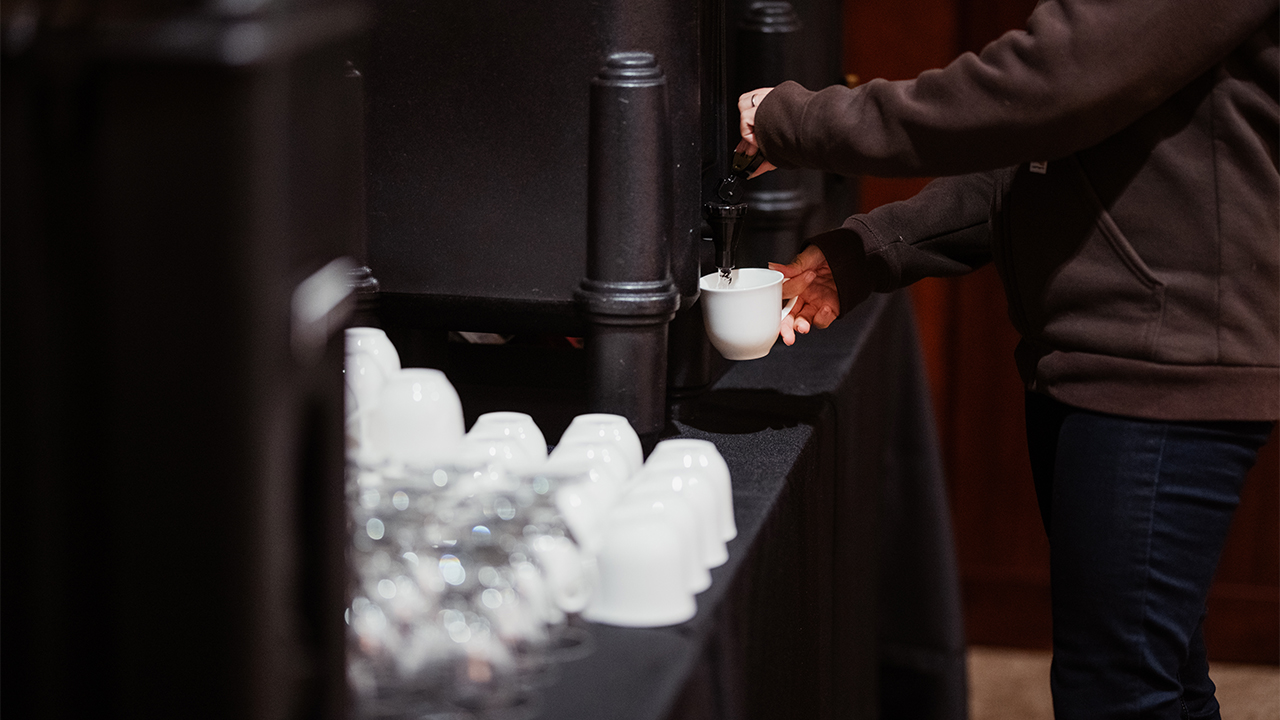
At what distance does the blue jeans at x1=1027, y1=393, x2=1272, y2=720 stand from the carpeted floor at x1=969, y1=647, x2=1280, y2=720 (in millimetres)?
1448

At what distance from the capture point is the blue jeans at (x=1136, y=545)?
109cm

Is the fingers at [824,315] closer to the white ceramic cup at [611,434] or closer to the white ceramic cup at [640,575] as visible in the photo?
the white ceramic cup at [611,434]

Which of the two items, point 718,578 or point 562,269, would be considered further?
point 562,269

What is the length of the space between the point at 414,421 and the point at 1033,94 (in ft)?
1.78

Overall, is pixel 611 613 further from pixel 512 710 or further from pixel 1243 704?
pixel 1243 704

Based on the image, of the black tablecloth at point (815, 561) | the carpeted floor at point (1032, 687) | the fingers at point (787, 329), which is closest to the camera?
the black tablecloth at point (815, 561)

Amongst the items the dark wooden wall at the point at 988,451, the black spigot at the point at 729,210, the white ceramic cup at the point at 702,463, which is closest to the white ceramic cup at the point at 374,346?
the white ceramic cup at the point at 702,463

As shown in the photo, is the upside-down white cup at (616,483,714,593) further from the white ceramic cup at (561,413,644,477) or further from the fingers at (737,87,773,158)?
the fingers at (737,87,773,158)

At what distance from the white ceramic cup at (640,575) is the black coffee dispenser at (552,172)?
13.6 inches

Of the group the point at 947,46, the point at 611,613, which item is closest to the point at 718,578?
the point at 611,613

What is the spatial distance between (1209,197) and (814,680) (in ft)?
2.01

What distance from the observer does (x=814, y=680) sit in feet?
4.41

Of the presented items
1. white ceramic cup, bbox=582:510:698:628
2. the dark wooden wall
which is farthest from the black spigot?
the dark wooden wall

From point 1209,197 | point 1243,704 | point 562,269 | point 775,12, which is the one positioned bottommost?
point 1243,704
